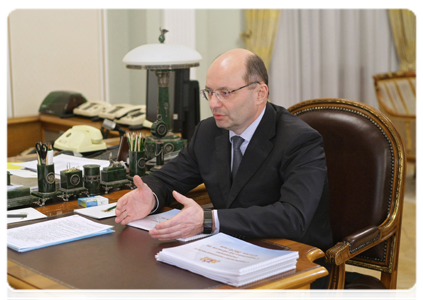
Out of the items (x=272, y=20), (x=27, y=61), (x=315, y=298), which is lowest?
(x=315, y=298)

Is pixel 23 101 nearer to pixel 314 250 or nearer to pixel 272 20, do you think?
pixel 272 20

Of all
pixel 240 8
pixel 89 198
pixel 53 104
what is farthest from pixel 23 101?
pixel 89 198

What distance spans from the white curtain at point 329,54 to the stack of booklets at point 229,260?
16.5ft

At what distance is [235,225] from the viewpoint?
1.58 metres

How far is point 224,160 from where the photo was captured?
6.40 feet

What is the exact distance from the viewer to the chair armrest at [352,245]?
5.50 feet

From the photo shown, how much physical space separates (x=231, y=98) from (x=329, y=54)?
5.14m

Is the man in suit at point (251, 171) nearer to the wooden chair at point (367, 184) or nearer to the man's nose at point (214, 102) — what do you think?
the man's nose at point (214, 102)

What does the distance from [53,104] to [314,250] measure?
12.7ft

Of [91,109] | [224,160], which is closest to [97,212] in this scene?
[224,160]

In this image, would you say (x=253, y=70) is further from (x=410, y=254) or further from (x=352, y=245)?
(x=410, y=254)

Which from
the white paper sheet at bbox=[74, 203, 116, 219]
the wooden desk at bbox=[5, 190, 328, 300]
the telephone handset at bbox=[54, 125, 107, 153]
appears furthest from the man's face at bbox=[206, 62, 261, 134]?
the telephone handset at bbox=[54, 125, 107, 153]

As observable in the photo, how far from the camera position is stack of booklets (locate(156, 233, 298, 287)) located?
1223 millimetres

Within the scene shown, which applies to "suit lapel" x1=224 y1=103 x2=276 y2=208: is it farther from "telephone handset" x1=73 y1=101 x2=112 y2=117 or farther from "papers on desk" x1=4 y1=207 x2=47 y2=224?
"telephone handset" x1=73 y1=101 x2=112 y2=117
